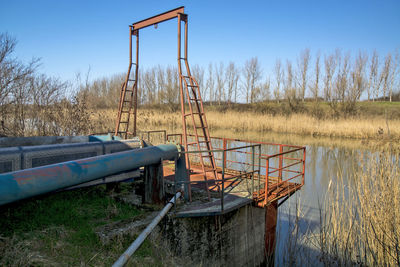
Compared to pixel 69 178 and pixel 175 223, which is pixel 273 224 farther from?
pixel 69 178

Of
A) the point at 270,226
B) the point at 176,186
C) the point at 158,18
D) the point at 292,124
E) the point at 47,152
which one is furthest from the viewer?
the point at 292,124

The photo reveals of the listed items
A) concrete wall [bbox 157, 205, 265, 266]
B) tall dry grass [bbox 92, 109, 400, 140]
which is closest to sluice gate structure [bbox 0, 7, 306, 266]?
concrete wall [bbox 157, 205, 265, 266]

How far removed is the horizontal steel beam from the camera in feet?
20.3

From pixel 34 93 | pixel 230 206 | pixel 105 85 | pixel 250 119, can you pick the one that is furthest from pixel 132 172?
pixel 105 85

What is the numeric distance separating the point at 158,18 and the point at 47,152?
13.3ft

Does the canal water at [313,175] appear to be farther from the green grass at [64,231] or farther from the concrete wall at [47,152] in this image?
the concrete wall at [47,152]

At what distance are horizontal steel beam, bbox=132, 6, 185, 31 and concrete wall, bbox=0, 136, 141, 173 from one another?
2.97 m

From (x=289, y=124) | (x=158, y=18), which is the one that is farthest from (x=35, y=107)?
(x=289, y=124)

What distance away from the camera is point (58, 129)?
412 inches

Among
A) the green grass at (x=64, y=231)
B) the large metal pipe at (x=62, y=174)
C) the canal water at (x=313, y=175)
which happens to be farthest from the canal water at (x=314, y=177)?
the large metal pipe at (x=62, y=174)

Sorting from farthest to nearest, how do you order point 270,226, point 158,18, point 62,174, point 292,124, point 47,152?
point 292,124 < point 158,18 < point 270,226 < point 47,152 < point 62,174

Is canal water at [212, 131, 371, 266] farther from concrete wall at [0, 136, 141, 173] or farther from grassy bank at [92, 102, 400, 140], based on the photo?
concrete wall at [0, 136, 141, 173]

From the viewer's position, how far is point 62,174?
9.39ft

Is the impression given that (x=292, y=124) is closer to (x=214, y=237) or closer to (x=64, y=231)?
(x=214, y=237)
